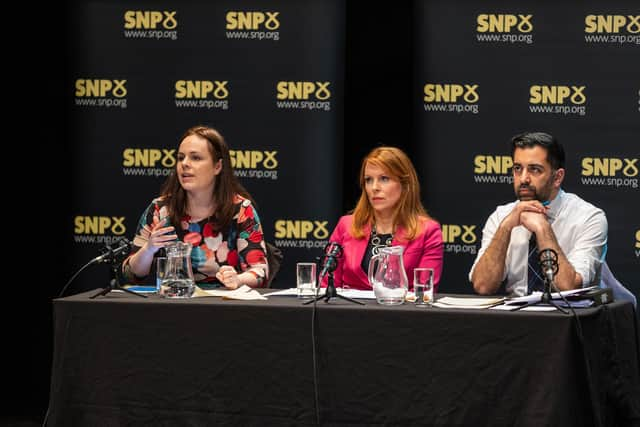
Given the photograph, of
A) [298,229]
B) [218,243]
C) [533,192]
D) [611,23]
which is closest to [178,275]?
[218,243]

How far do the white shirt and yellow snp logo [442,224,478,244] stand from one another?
1307 millimetres

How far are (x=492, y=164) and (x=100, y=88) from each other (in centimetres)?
257

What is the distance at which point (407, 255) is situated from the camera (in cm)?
337

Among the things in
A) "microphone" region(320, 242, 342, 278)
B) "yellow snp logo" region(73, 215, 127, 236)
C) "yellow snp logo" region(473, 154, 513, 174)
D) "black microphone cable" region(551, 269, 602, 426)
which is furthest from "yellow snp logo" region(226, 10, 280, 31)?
"black microphone cable" region(551, 269, 602, 426)

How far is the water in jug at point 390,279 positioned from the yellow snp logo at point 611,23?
9.17ft

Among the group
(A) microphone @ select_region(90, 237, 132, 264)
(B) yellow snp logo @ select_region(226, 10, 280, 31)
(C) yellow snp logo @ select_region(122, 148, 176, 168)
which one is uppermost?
(B) yellow snp logo @ select_region(226, 10, 280, 31)

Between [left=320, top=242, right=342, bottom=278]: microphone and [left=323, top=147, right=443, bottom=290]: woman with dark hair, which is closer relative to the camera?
[left=320, top=242, right=342, bottom=278]: microphone

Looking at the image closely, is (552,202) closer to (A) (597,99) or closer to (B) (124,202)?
(A) (597,99)

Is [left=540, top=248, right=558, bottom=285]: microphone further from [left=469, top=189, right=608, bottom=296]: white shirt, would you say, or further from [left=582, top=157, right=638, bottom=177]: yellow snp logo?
[left=582, top=157, right=638, bottom=177]: yellow snp logo

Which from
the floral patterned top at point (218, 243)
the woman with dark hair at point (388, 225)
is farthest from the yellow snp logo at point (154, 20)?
the woman with dark hair at point (388, 225)

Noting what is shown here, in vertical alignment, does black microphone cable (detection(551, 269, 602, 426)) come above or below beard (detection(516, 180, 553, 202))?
below

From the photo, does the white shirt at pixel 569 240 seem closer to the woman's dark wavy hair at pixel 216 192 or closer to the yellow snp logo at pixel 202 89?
the woman's dark wavy hair at pixel 216 192

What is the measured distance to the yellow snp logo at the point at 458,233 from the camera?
4.76 m

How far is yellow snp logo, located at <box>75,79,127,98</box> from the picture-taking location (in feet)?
16.3
